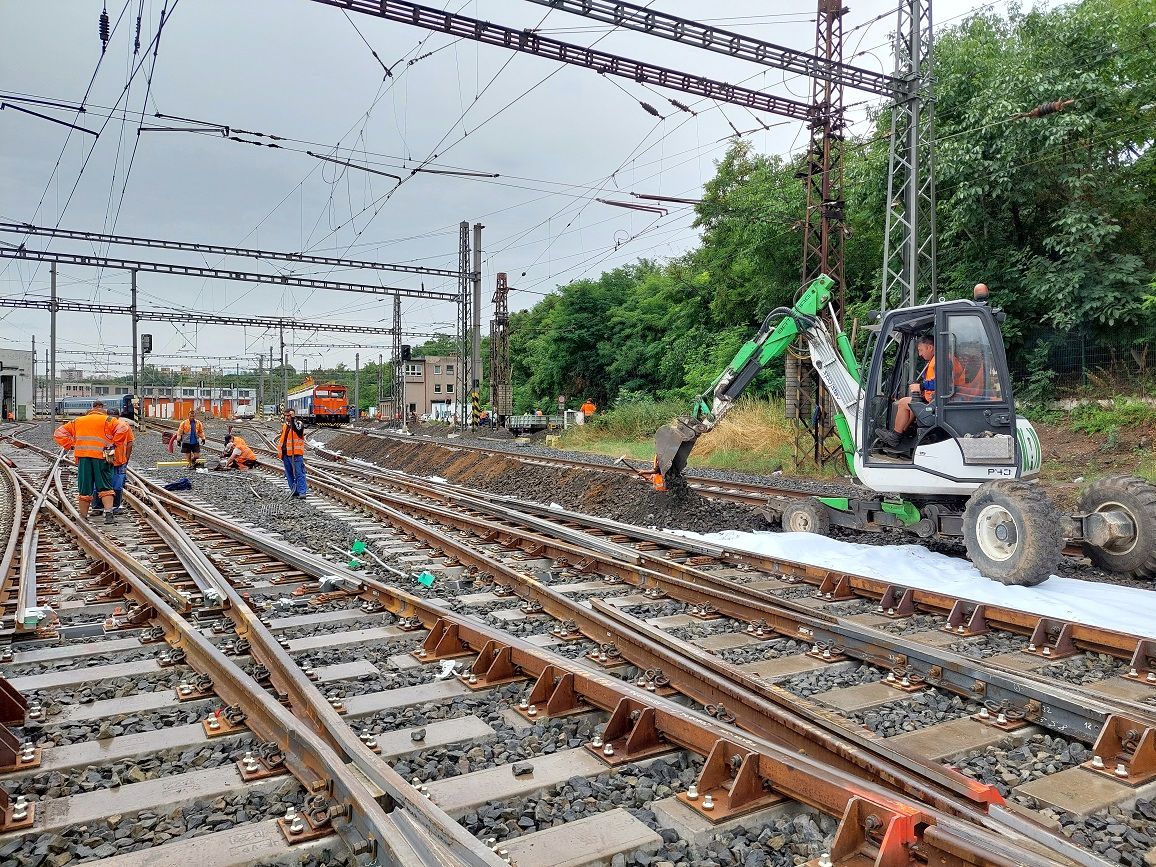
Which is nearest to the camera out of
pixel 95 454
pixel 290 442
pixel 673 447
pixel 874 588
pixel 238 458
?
pixel 874 588

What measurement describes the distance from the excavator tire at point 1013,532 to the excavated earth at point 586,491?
11.5ft

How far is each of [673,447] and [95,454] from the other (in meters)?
8.41

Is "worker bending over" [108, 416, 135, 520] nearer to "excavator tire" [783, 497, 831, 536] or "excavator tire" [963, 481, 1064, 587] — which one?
"excavator tire" [783, 497, 831, 536]

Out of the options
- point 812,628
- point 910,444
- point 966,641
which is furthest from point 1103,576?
point 812,628

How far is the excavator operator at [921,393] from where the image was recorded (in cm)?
770

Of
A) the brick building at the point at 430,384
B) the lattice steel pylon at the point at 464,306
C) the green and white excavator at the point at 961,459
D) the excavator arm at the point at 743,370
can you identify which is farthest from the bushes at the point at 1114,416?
the brick building at the point at 430,384

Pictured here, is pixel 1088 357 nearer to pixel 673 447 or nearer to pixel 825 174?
pixel 825 174

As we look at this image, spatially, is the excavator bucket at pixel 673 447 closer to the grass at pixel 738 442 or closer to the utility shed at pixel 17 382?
the grass at pixel 738 442

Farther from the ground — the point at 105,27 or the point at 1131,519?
the point at 105,27

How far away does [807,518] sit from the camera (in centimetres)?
950

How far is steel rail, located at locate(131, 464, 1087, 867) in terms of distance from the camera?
2.45 metres

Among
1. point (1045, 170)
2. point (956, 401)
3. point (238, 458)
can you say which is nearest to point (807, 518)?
point (956, 401)

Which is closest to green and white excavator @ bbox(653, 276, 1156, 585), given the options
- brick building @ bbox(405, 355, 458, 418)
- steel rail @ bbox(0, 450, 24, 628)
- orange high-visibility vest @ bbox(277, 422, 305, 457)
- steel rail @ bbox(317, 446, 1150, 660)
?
steel rail @ bbox(317, 446, 1150, 660)

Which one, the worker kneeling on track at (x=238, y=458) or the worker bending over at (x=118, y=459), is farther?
the worker kneeling on track at (x=238, y=458)
